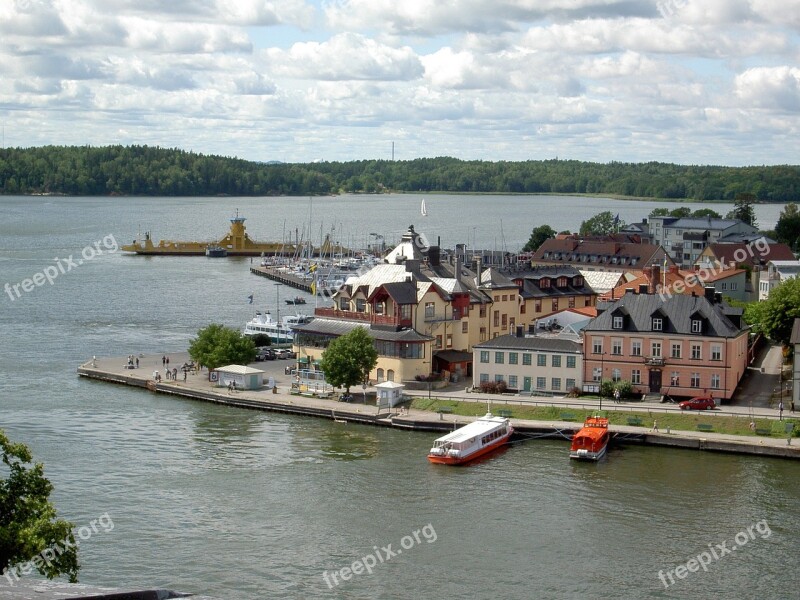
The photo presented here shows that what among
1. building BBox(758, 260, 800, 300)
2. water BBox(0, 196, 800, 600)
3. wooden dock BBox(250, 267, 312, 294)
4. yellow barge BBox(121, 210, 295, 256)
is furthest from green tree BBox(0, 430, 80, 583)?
yellow barge BBox(121, 210, 295, 256)

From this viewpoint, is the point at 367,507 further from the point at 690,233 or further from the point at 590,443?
the point at 690,233

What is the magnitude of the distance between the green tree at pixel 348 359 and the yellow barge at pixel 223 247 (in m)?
106

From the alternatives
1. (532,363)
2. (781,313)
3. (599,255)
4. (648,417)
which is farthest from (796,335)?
(599,255)

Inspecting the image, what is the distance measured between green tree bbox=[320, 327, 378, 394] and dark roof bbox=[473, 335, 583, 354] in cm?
520

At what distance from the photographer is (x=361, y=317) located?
61562 mm

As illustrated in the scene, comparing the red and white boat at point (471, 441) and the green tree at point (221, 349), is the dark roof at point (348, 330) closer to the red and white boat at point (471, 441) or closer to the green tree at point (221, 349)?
the green tree at point (221, 349)

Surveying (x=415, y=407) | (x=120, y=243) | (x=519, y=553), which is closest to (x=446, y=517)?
(x=519, y=553)

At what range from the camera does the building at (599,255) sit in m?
105

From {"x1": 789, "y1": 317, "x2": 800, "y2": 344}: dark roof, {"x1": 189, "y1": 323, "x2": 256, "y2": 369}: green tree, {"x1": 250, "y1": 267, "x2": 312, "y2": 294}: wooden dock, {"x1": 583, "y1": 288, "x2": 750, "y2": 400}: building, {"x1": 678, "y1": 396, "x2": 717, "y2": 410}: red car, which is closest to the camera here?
{"x1": 789, "y1": 317, "x2": 800, "y2": 344}: dark roof

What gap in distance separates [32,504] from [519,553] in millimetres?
14813

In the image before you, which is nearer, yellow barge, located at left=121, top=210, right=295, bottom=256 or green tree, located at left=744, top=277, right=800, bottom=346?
green tree, located at left=744, top=277, right=800, bottom=346

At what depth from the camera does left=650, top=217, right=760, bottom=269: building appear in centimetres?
11900

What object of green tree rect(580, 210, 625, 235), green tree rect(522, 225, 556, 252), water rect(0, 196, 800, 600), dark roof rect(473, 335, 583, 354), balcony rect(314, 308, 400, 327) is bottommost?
→ water rect(0, 196, 800, 600)

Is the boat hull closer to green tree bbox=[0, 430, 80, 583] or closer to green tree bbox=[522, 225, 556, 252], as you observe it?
green tree bbox=[0, 430, 80, 583]
